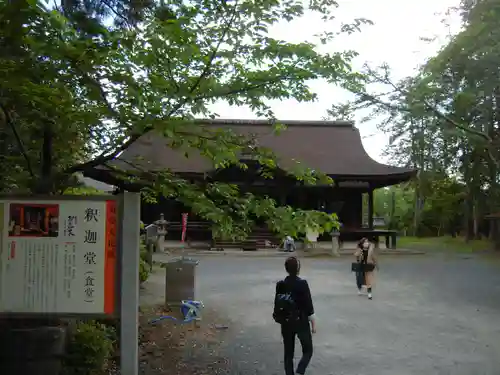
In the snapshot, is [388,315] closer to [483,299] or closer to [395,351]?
[395,351]

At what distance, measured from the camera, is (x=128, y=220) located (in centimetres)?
436

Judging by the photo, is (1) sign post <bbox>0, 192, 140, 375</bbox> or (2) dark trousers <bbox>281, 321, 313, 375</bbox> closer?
(1) sign post <bbox>0, 192, 140, 375</bbox>

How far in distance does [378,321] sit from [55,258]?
227 inches

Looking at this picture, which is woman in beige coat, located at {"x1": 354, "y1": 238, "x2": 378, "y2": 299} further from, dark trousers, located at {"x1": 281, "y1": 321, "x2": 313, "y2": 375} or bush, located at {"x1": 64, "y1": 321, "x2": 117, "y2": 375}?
bush, located at {"x1": 64, "y1": 321, "x2": 117, "y2": 375}

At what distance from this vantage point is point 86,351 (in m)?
5.15

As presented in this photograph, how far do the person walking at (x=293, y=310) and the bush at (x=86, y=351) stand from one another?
6.29 ft

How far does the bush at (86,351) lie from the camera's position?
5.08 metres

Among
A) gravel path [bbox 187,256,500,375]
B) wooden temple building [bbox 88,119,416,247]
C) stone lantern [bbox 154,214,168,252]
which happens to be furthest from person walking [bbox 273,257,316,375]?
wooden temple building [bbox 88,119,416,247]

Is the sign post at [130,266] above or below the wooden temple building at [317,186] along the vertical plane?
below

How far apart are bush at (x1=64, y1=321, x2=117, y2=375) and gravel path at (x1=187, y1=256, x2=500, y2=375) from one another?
4.86 feet

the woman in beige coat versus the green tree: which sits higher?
the green tree

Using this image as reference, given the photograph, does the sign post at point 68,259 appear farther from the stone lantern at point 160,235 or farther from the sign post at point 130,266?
the stone lantern at point 160,235

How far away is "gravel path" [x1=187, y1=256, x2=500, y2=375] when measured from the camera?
601 centimetres

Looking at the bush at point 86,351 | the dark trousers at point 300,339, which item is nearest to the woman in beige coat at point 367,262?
the dark trousers at point 300,339
